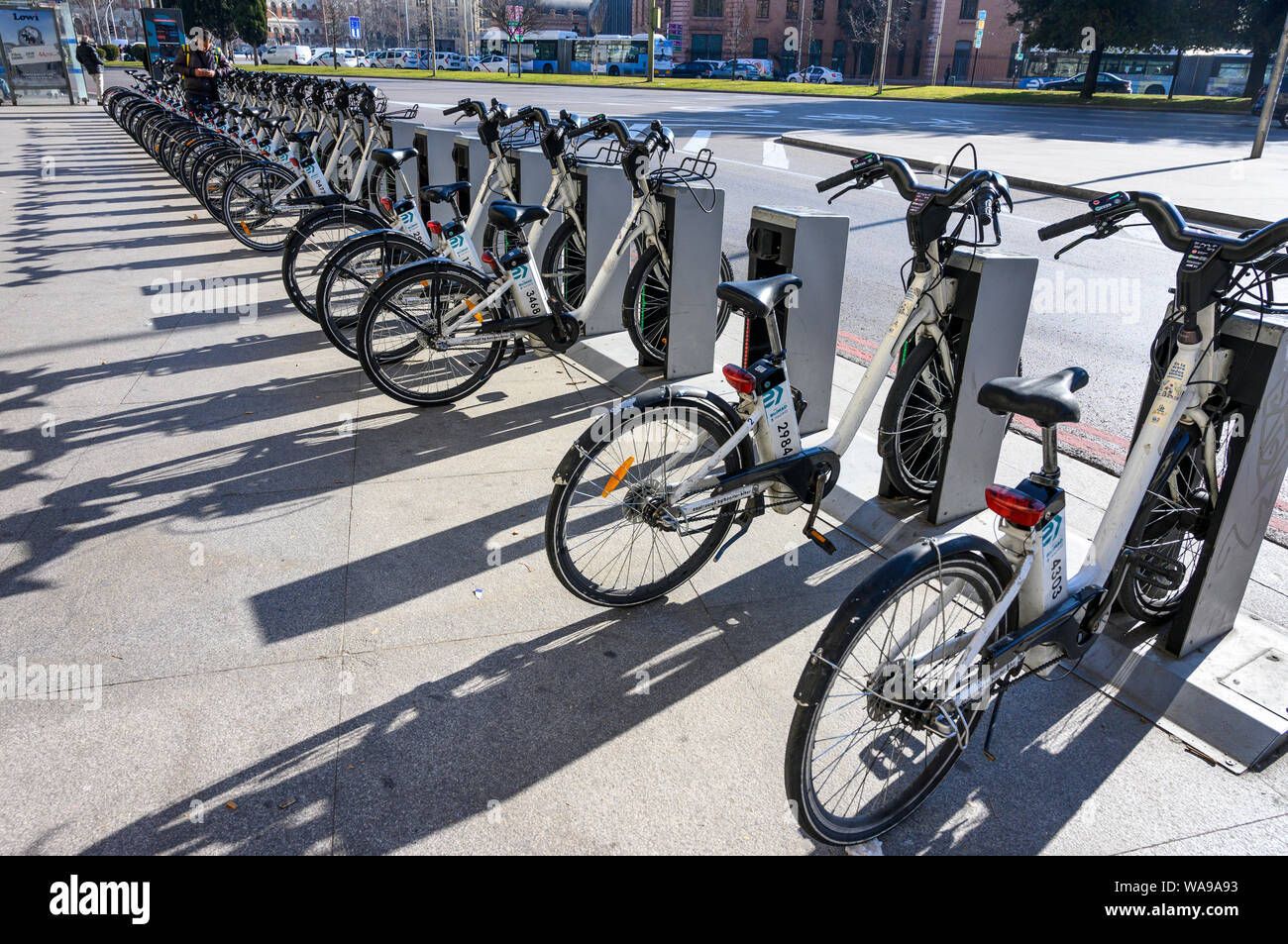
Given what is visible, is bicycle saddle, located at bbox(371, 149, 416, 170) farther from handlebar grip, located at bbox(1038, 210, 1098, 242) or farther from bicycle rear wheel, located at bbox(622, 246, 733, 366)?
handlebar grip, located at bbox(1038, 210, 1098, 242)

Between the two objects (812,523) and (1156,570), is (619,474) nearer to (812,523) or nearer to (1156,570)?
(812,523)

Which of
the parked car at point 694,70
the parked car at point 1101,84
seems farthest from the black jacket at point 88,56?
the parked car at point 1101,84

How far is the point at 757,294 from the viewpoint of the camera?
3.21 meters

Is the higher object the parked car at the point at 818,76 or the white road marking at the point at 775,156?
the parked car at the point at 818,76

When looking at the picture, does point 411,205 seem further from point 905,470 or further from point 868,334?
point 905,470

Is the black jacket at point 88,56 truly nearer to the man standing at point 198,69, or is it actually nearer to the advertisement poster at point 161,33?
the advertisement poster at point 161,33

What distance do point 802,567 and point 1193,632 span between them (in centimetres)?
140

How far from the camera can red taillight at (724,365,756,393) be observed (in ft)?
10.3

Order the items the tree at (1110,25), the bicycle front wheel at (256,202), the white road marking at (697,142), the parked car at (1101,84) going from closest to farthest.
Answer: the bicycle front wheel at (256,202) < the white road marking at (697,142) < the tree at (1110,25) < the parked car at (1101,84)

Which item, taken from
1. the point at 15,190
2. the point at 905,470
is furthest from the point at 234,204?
the point at 905,470

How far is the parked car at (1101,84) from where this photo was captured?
140ft

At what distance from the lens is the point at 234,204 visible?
9.09m

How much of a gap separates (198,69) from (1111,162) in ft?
50.4

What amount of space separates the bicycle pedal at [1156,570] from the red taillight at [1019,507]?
0.77 meters
